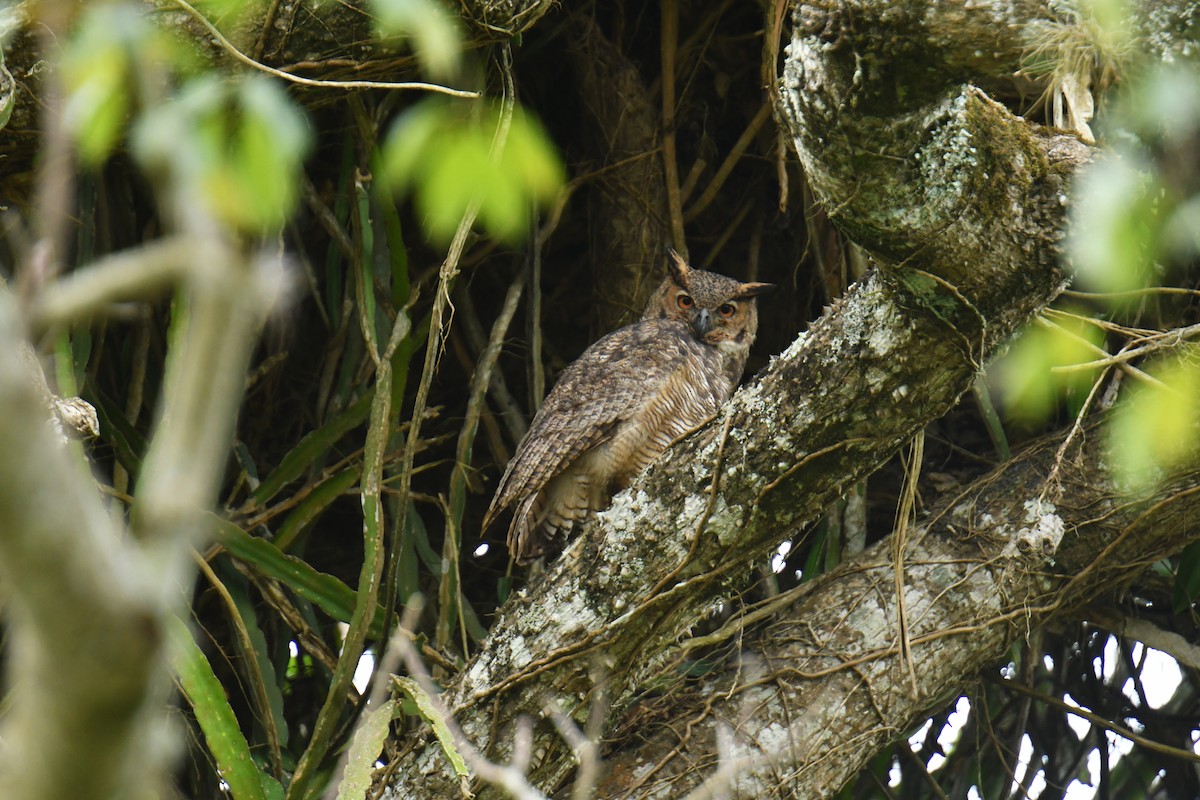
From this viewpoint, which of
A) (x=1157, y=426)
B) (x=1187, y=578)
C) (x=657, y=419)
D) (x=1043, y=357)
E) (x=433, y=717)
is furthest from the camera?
(x=657, y=419)

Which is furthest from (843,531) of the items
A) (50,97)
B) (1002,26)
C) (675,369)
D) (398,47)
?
(50,97)

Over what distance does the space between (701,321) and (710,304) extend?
70 millimetres

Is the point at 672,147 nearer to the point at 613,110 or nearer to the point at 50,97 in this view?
the point at 613,110

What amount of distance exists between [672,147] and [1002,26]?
241 centimetres

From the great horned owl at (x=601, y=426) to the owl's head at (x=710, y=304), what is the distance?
0.14 metres

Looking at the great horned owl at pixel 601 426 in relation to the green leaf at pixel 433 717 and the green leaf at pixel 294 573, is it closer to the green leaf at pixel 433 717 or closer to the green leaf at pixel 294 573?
the green leaf at pixel 294 573

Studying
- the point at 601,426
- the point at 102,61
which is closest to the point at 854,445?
the point at 601,426

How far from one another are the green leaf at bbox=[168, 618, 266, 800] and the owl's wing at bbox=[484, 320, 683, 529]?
2.99 ft

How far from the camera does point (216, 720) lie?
2.63 meters

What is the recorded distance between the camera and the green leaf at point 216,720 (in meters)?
2.62

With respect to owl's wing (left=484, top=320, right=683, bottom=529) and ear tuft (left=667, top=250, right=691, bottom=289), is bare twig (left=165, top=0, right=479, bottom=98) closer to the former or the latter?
owl's wing (left=484, top=320, right=683, bottom=529)

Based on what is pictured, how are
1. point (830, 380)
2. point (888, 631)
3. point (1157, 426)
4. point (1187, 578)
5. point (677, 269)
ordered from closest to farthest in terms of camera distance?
point (1157, 426)
point (830, 380)
point (888, 631)
point (1187, 578)
point (677, 269)

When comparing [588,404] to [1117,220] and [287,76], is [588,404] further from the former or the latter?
[1117,220]

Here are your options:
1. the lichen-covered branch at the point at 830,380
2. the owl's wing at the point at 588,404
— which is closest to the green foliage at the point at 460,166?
the lichen-covered branch at the point at 830,380
